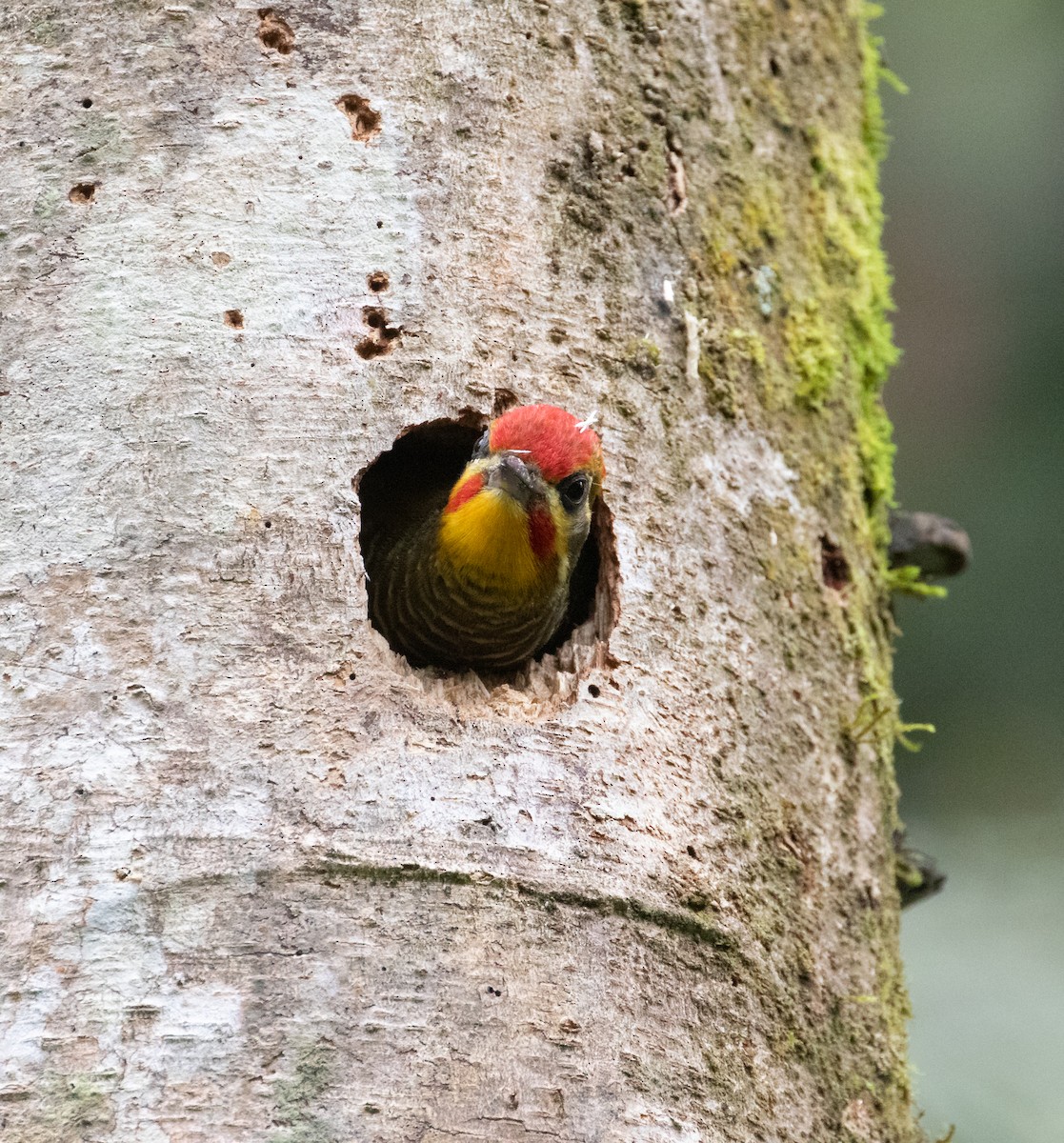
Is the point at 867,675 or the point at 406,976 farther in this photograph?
the point at 867,675

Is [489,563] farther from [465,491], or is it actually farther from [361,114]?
[361,114]

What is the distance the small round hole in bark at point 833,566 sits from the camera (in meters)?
3.99

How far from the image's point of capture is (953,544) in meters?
4.56

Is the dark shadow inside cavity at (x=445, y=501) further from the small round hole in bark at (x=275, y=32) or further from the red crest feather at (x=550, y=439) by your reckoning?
the small round hole in bark at (x=275, y=32)

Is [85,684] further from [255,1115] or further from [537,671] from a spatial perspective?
[537,671]

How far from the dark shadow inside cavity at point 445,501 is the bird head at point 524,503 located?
0.08m

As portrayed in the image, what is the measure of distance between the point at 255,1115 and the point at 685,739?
1281 mm

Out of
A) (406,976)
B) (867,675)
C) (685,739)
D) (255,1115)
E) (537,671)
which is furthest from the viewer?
(867,675)

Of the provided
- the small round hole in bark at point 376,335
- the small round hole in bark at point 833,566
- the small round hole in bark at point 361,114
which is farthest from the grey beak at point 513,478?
the small round hole in bark at point 361,114

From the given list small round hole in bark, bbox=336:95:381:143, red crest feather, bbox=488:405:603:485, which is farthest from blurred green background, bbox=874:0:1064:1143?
small round hole in bark, bbox=336:95:381:143

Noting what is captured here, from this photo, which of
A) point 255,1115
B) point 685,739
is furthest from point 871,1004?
point 255,1115

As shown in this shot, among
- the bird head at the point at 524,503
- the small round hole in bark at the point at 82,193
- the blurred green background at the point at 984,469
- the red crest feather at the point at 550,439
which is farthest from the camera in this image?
the blurred green background at the point at 984,469

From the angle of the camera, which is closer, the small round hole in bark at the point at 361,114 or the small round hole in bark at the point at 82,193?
the small round hole in bark at the point at 82,193

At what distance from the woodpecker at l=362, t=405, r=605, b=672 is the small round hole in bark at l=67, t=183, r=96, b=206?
117 centimetres
